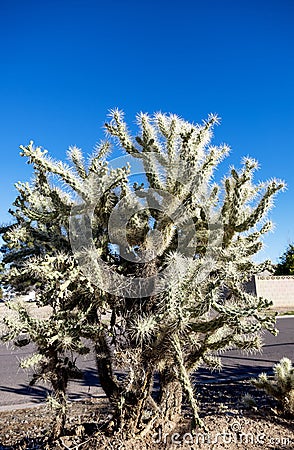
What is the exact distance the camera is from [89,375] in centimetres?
783

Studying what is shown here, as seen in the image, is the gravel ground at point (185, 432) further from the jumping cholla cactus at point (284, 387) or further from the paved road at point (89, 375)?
the paved road at point (89, 375)

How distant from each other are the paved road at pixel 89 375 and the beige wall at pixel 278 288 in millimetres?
13142

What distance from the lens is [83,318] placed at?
3.35 meters

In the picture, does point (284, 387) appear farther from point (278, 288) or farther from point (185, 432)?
point (278, 288)

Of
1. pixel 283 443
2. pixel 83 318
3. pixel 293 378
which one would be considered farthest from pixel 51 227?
pixel 293 378

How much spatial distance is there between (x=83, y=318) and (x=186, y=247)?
1027 millimetres

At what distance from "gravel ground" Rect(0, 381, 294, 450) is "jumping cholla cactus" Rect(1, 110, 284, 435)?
165mm

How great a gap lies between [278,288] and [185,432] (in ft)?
73.6

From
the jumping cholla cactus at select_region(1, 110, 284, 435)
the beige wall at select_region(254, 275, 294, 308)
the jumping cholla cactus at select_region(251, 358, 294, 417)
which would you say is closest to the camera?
the jumping cholla cactus at select_region(1, 110, 284, 435)

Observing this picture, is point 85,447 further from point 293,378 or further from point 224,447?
point 293,378

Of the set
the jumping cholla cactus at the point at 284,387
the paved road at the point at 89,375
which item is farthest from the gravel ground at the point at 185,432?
the paved road at the point at 89,375

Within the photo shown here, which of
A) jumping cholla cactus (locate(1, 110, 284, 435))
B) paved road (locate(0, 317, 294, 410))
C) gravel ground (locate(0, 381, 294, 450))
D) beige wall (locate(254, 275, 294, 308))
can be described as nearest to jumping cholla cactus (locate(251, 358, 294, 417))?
gravel ground (locate(0, 381, 294, 450))

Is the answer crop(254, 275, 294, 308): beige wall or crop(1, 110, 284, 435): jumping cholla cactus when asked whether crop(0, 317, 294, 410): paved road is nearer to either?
crop(1, 110, 284, 435): jumping cholla cactus

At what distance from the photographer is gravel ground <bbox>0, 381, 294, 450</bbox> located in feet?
11.3
